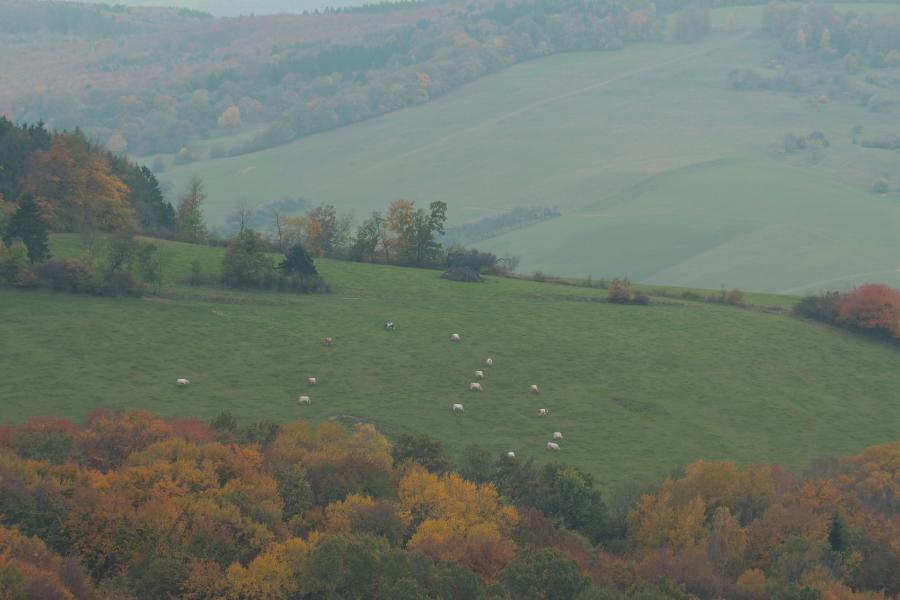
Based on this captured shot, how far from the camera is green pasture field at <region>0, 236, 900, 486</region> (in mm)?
59312

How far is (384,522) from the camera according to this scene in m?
42.4

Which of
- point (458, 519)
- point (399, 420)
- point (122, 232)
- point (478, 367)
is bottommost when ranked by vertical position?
point (458, 519)

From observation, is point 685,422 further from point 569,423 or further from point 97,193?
point 97,193

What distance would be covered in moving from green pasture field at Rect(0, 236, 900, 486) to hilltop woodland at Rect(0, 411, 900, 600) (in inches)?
231

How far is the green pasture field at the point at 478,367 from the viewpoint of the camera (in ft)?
195

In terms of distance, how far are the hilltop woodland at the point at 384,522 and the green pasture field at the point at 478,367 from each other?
5878 millimetres

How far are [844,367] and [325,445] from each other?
44663mm

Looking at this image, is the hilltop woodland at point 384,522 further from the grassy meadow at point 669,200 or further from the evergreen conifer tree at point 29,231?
the grassy meadow at point 669,200

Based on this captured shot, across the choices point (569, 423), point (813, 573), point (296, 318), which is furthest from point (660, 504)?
point (296, 318)

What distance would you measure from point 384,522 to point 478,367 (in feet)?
91.5

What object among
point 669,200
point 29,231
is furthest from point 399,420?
point 669,200

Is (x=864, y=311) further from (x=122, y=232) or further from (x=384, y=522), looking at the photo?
(x=122, y=232)

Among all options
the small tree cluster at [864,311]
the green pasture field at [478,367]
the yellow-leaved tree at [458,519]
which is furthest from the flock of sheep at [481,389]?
the small tree cluster at [864,311]

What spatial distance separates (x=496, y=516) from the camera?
4503 cm
